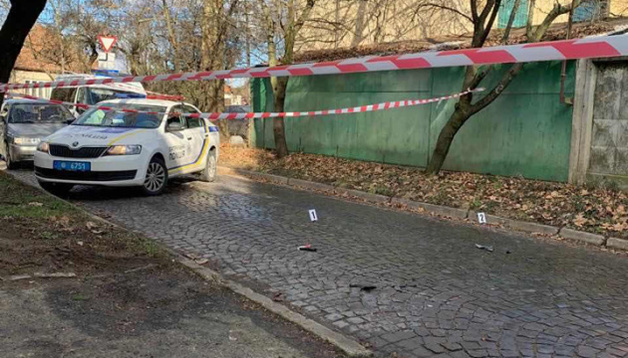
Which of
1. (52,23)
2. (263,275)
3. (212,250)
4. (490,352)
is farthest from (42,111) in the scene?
(52,23)

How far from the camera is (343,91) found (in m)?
14.7

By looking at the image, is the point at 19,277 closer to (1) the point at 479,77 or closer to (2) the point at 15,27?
(2) the point at 15,27

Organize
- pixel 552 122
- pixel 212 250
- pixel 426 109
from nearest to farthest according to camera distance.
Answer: pixel 212 250 → pixel 552 122 → pixel 426 109

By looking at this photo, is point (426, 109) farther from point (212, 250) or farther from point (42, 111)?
point (42, 111)

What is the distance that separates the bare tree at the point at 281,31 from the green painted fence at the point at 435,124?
96 centimetres

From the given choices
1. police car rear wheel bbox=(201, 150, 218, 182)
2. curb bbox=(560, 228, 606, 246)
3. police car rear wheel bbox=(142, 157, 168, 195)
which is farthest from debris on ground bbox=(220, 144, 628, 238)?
police car rear wheel bbox=(142, 157, 168, 195)

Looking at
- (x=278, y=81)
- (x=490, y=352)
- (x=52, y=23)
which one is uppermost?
(x=52, y=23)

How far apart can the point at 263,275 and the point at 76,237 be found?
2.18 meters

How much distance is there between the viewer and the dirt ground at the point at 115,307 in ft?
11.4

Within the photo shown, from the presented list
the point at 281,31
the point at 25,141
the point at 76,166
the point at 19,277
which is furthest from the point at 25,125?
the point at 19,277

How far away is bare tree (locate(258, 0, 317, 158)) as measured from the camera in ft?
45.9

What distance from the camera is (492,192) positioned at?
378 inches

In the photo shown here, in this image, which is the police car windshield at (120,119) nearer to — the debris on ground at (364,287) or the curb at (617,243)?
the debris on ground at (364,287)

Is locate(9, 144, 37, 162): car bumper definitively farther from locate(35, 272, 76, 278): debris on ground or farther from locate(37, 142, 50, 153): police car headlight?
locate(35, 272, 76, 278): debris on ground
